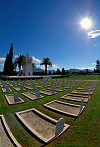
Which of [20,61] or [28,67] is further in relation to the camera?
[20,61]

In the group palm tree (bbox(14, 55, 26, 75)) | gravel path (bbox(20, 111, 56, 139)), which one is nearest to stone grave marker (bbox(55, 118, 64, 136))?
gravel path (bbox(20, 111, 56, 139))

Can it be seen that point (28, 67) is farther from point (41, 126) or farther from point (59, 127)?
point (59, 127)

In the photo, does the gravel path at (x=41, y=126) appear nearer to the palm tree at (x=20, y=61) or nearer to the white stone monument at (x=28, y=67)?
the white stone monument at (x=28, y=67)

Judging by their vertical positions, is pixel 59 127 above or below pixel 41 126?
above

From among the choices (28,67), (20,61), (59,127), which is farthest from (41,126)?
(20,61)

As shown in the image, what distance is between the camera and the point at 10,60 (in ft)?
103

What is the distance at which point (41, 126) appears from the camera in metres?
3.10

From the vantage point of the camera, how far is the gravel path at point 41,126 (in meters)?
2.73

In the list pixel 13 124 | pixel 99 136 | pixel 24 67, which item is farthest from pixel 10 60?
pixel 99 136

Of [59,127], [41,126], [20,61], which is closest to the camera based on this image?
[59,127]

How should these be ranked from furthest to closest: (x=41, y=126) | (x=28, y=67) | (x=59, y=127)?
1. (x=28, y=67)
2. (x=41, y=126)
3. (x=59, y=127)

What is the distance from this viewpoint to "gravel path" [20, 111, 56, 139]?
2.73 m

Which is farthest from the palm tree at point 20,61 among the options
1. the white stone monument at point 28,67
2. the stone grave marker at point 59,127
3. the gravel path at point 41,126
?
the stone grave marker at point 59,127

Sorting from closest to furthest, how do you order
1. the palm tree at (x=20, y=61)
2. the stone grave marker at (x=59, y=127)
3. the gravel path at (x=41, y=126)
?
the stone grave marker at (x=59, y=127)
the gravel path at (x=41, y=126)
the palm tree at (x=20, y=61)
